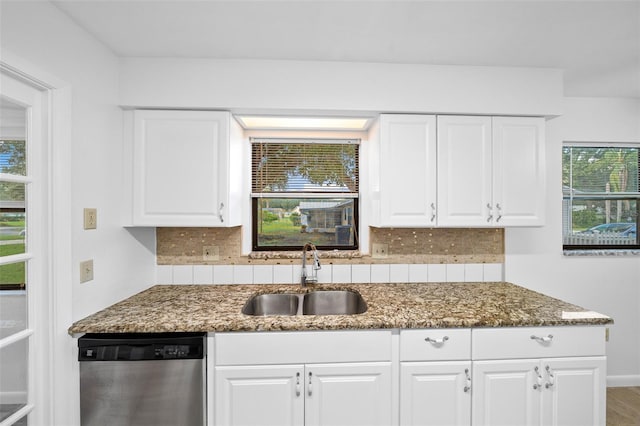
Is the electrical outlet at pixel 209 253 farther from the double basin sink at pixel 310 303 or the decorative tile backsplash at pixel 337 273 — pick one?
the double basin sink at pixel 310 303

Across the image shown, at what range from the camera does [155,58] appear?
1.99 meters

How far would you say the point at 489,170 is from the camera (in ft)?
6.95

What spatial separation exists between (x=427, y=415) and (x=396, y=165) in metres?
1.42

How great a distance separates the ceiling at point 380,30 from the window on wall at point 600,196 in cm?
83

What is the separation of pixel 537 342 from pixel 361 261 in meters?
1.16

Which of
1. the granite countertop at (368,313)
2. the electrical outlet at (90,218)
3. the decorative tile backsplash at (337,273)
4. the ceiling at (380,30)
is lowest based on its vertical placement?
the granite countertop at (368,313)

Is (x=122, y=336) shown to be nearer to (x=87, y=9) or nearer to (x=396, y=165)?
(x=87, y=9)

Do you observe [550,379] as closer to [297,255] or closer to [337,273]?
[337,273]

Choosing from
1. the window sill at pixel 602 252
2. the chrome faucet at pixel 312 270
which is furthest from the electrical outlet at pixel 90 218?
the window sill at pixel 602 252

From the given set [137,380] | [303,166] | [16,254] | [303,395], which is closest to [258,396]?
[303,395]

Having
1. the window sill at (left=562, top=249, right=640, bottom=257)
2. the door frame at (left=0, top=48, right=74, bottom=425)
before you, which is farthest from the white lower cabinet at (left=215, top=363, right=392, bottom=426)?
the window sill at (left=562, top=249, right=640, bottom=257)

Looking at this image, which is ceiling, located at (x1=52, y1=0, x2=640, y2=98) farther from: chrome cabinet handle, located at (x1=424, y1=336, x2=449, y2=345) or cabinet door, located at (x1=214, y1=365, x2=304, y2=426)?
cabinet door, located at (x1=214, y1=365, x2=304, y2=426)

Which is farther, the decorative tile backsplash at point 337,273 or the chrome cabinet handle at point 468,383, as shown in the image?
the decorative tile backsplash at point 337,273

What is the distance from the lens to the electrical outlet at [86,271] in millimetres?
1652
